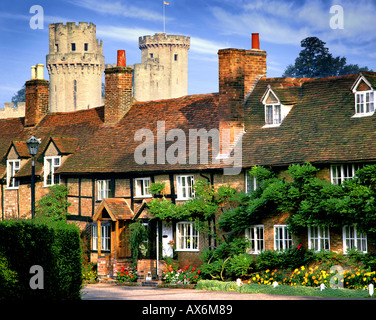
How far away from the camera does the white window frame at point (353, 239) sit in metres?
26.0

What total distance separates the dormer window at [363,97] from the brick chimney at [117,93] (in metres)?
12.7

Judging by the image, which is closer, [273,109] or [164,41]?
[273,109]

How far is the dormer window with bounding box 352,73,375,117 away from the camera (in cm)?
2788

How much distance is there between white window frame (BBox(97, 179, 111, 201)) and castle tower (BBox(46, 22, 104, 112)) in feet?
207

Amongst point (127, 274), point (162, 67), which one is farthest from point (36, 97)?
point (162, 67)

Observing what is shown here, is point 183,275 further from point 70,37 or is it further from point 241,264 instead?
point 70,37

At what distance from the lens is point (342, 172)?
87.6 feet

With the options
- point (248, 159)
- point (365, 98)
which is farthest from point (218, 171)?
point (365, 98)

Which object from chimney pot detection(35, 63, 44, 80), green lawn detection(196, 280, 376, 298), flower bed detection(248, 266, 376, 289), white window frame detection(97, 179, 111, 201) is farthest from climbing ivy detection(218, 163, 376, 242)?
chimney pot detection(35, 63, 44, 80)

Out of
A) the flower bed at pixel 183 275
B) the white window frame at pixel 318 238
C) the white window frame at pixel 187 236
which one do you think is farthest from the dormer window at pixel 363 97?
the flower bed at pixel 183 275

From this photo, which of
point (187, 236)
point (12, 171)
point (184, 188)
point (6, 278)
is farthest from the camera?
point (12, 171)

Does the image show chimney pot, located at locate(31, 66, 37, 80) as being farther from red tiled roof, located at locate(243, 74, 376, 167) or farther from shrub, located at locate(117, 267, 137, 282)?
red tiled roof, located at locate(243, 74, 376, 167)

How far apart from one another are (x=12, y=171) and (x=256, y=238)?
52.4ft

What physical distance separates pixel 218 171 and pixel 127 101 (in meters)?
9.11
